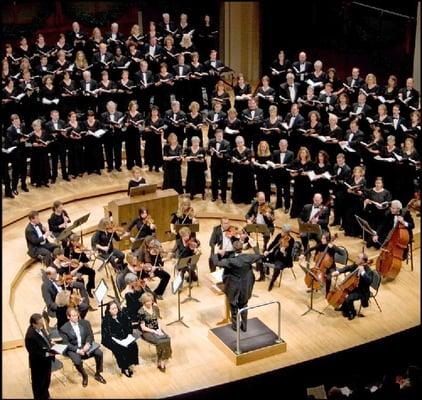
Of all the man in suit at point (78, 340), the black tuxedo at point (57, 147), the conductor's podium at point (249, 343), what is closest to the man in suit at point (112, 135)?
the black tuxedo at point (57, 147)

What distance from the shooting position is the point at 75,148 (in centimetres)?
1175

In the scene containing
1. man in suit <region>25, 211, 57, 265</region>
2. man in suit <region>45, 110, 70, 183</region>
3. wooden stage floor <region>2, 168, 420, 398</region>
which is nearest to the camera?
wooden stage floor <region>2, 168, 420, 398</region>

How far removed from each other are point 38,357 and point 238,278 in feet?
6.50

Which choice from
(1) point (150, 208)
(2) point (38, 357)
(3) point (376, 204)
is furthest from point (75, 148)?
(2) point (38, 357)

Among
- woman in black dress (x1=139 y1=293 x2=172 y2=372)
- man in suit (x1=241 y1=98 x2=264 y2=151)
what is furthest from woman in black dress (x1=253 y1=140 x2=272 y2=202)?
woman in black dress (x1=139 y1=293 x2=172 y2=372)

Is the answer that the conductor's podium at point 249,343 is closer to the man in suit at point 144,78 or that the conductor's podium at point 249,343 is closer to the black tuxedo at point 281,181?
the black tuxedo at point 281,181

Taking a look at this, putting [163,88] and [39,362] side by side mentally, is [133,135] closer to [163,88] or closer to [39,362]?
[163,88]

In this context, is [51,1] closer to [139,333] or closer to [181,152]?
[181,152]

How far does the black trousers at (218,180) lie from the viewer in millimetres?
11508

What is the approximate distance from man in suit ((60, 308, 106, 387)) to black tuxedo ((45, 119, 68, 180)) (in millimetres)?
3731

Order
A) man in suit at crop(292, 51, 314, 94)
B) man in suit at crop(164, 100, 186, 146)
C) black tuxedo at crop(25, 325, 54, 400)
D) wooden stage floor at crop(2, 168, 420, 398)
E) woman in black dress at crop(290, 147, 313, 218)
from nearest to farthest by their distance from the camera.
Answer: black tuxedo at crop(25, 325, 54, 400), wooden stage floor at crop(2, 168, 420, 398), woman in black dress at crop(290, 147, 313, 218), man in suit at crop(164, 100, 186, 146), man in suit at crop(292, 51, 314, 94)

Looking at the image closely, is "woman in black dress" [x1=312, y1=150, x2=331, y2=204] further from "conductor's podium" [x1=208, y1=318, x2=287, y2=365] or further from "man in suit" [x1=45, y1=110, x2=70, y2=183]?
"man in suit" [x1=45, y1=110, x2=70, y2=183]

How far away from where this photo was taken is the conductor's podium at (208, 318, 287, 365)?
28.3ft

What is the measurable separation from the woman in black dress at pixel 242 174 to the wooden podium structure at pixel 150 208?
37.9 inches
